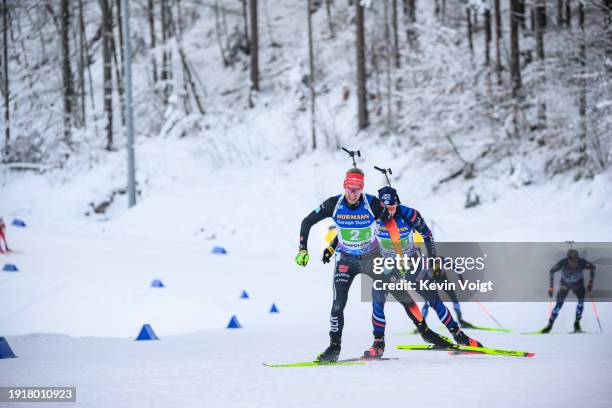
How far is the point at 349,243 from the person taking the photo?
6.92 meters

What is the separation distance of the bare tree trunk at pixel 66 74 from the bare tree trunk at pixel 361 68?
43.1 feet

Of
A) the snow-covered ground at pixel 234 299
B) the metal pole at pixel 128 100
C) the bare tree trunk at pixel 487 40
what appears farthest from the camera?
the bare tree trunk at pixel 487 40

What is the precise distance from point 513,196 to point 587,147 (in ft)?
7.52

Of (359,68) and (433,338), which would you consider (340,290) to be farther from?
(359,68)

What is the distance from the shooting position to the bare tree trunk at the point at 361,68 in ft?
73.8

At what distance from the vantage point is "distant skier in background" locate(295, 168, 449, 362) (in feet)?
22.3

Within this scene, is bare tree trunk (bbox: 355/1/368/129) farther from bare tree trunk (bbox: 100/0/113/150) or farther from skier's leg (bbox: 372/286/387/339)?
skier's leg (bbox: 372/286/387/339)

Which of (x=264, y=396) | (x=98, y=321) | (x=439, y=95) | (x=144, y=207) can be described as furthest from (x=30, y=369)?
(x=439, y=95)

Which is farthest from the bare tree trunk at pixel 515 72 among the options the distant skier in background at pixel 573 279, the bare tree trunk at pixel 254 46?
the bare tree trunk at pixel 254 46

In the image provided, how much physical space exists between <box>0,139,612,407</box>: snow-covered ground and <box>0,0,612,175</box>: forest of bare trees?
182cm

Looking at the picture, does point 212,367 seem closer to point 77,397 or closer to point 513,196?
point 77,397

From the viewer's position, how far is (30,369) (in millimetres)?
6594

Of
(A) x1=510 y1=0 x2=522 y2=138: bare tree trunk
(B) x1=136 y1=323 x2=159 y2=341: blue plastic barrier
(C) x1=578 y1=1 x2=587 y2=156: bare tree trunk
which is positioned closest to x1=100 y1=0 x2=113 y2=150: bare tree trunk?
(A) x1=510 y1=0 x2=522 y2=138: bare tree trunk

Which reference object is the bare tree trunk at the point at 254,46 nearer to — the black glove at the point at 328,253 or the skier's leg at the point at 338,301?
the black glove at the point at 328,253
